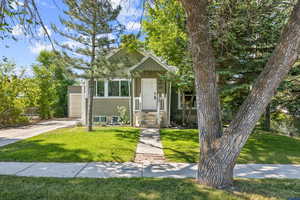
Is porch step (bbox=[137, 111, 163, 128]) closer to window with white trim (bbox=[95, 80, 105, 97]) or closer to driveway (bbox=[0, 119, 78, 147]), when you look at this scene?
window with white trim (bbox=[95, 80, 105, 97])

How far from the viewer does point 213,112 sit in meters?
3.35

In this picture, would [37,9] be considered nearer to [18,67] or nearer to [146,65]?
[146,65]

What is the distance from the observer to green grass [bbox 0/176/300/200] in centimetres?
303

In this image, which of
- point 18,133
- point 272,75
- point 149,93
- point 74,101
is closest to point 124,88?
point 149,93

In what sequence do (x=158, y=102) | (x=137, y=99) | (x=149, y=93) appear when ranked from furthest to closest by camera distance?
1. (x=149, y=93)
2. (x=137, y=99)
3. (x=158, y=102)

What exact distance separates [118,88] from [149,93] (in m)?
2.14

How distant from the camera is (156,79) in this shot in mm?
11648

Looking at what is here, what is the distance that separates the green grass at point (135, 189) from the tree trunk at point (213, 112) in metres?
0.33

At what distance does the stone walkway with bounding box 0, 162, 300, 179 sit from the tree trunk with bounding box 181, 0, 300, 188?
34.5 inches

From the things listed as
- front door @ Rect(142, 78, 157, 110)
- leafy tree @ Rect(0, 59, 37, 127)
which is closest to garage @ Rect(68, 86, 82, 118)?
leafy tree @ Rect(0, 59, 37, 127)

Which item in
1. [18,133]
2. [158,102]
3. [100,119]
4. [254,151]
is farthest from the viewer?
[100,119]

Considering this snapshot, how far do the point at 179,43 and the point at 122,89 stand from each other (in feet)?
17.2

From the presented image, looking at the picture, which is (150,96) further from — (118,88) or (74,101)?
(74,101)

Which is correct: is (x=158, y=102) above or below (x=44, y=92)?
below
